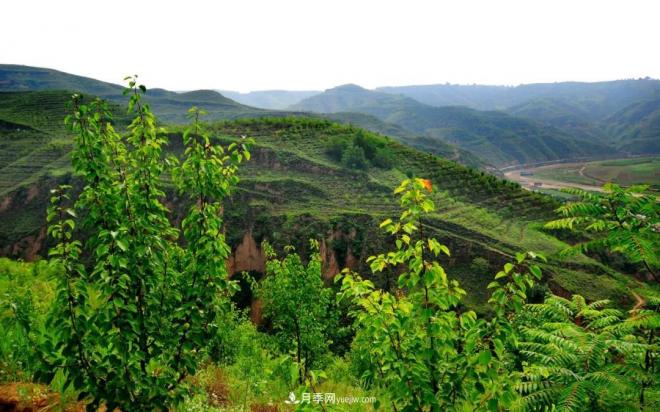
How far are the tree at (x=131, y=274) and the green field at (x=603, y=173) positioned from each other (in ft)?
422

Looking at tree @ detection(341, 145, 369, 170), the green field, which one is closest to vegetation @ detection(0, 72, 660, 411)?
tree @ detection(341, 145, 369, 170)

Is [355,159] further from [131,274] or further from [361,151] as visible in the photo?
[131,274]

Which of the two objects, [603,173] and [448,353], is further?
[603,173]

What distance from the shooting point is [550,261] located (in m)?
28.6

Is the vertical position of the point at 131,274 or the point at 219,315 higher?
the point at 131,274

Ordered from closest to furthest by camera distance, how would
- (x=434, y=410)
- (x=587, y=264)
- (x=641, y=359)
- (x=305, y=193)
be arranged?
(x=434, y=410), (x=641, y=359), (x=587, y=264), (x=305, y=193)

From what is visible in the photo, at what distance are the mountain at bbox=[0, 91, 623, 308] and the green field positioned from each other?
90.2 metres

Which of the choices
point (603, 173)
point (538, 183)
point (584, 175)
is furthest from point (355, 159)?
point (603, 173)

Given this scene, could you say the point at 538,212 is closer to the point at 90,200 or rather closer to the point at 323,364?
the point at 323,364

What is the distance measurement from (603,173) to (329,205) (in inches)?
5048

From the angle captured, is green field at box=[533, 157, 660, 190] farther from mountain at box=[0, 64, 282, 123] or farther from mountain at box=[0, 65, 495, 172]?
mountain at box=[0, 64, 282, 123]

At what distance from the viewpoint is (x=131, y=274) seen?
17.5 feet

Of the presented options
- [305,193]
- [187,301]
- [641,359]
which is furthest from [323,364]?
[305,193]

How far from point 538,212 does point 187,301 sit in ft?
126
